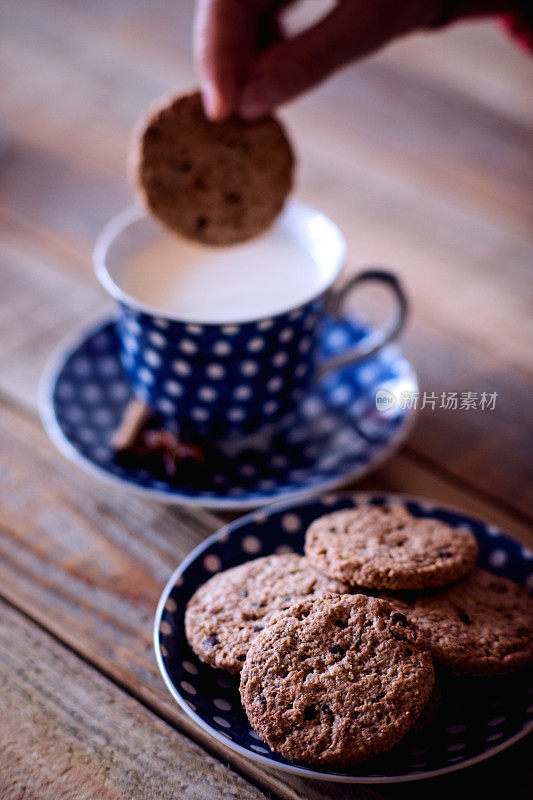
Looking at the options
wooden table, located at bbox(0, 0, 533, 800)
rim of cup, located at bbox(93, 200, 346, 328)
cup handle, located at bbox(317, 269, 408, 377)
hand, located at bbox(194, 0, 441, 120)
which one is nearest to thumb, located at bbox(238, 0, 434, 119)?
hand, located at bbox(194, 0, 441, 120)

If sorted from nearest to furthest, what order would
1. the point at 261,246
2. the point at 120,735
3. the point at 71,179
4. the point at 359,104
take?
the point at 120,735
the point at 261,246
the point at 71,179
the point at 359,104

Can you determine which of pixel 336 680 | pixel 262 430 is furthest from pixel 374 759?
pixel 262 430

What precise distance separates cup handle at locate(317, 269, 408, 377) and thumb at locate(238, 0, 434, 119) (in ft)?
0.89

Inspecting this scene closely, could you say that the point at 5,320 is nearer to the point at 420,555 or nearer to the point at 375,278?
the point at 375,278

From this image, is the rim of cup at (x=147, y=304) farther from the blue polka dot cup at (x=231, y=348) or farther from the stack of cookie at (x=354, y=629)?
the stack of cookie at (x=354, y=629)

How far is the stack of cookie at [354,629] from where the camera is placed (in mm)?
684

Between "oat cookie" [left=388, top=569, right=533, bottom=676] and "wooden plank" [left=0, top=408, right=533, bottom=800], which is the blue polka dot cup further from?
"oat cookie" [left=388, top=569, right=533, bottom=676]

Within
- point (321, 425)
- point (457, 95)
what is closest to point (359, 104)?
point (457, 95)

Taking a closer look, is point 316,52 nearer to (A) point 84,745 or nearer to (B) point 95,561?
(B) point 95,561

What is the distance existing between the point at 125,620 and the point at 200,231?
0.54 m


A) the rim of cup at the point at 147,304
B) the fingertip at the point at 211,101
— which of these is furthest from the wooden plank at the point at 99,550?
the fingertip at the point at 211,101

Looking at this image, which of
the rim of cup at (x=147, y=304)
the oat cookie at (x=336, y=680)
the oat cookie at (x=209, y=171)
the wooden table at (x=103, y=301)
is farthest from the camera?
the oat cookie at (x=209, y=171)

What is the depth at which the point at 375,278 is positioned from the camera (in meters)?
1.14

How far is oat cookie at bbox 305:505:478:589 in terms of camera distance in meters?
0.77
